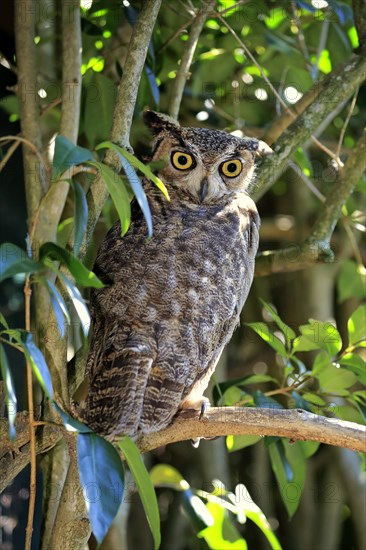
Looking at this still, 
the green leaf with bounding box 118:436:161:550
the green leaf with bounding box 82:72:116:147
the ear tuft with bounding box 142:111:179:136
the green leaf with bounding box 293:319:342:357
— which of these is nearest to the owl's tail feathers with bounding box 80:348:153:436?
the green leaf with bounding box 118:436:161:550

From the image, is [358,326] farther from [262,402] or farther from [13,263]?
[13,263]

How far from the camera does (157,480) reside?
2.24 metres

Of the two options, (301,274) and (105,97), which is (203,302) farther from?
(301,274)

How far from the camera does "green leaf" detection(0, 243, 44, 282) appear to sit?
1058 mm

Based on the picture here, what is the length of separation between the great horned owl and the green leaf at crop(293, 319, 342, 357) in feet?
0.57

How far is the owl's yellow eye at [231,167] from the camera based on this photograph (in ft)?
6.93

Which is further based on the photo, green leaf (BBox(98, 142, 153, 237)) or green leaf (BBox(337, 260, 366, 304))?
green leaf (BBox(337, 260, 366, 304))

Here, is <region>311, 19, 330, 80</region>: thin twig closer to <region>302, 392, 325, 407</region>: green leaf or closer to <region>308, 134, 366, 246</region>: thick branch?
<region>308, 134, 366, 246</region>: thick branch

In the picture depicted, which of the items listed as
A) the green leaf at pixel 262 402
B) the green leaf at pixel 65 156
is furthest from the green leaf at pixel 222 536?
the green leaf at pixel 65 156

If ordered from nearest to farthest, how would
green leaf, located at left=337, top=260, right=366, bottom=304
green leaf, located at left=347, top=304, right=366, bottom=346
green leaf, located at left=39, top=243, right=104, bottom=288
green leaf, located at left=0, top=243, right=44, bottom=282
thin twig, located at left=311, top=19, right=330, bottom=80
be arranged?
1. green leaf, located at left=0, top=243, right=44, bottom=282
2. green leaf, located at left=39, top=243, right=104, bottom=288
3. green leaf, located at left=347, top=304, right=366, bottom=346
4. thin twig, located at left=311, top=19, right=330, bottom=80
5. green leaf, located at left=337, top=260, right=366, bottom=304

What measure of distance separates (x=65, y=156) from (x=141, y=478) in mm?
542

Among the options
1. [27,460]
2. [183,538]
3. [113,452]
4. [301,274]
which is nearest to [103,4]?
[27,460]

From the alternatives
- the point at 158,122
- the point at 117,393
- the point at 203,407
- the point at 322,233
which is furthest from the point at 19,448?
the point at 322,233

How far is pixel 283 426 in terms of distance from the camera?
4.65ft
